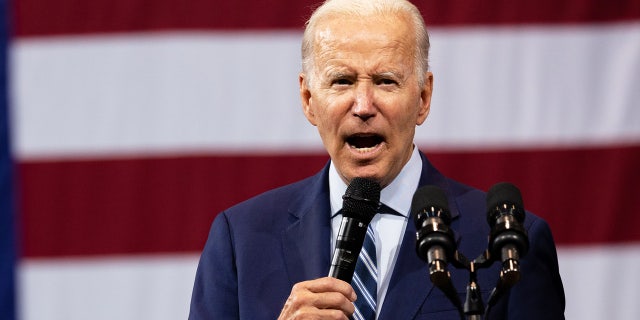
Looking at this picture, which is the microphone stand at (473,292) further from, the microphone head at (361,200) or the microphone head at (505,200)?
the microphone head at (361,200)

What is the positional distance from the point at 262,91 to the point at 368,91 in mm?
1204

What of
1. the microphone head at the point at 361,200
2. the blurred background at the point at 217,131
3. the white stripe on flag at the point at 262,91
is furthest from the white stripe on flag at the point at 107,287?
the microphone head at the point at 361,200

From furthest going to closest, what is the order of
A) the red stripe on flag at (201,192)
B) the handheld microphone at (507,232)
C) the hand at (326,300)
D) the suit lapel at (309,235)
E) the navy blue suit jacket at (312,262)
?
1. the red stripe on flag at (201,192)
2. the suit lapel at (309,235)
3. the navy blue suit jacket at (312,262)
4. the hand at (326,300)
5. the handheld microphone at (507,232)

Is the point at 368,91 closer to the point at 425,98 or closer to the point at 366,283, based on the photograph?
the point at 425,98

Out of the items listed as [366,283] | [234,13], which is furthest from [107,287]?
[366,283]

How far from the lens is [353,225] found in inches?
51.5

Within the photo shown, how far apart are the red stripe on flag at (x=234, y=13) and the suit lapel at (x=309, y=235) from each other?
1102 millimetres

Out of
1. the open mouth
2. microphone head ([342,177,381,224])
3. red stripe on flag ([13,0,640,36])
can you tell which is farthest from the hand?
red stripe on flag ([13,0,640,36])

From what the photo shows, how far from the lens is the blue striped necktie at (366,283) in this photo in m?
1.50

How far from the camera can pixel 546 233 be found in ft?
4.94

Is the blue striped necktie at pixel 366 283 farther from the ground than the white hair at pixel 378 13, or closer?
closer

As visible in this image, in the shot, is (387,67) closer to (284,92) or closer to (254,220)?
(254,220)

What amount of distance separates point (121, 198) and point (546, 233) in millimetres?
1494

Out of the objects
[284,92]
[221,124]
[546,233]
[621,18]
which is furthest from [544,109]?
[546,233]
